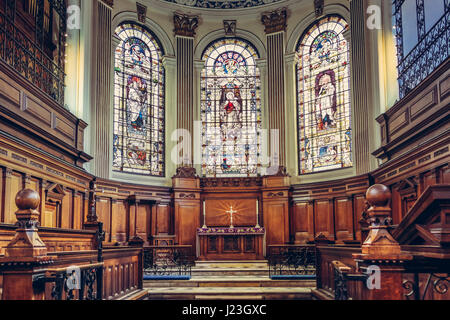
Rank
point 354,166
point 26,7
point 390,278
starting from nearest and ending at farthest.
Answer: point 390,278
point 26,7
point 354,166

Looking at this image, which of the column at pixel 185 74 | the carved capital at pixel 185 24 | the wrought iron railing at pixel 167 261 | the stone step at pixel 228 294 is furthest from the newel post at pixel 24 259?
the carved capital at pixel 185 24

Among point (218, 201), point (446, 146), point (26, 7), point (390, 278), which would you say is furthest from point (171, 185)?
point (390, 278)

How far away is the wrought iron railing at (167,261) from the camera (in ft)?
39.1

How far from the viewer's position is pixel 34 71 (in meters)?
10.3

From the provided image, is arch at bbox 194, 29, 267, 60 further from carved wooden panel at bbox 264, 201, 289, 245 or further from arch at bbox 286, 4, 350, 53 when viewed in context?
carved wooden panel at bbox 264, 201, 289, 245

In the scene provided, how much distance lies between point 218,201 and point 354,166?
14.9ft

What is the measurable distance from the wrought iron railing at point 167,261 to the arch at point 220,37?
6788 millimetres

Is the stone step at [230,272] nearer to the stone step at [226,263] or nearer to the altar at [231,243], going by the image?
the stone step at [226,263]

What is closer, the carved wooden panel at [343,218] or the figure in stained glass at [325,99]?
the carved wooden panel at [343,218]

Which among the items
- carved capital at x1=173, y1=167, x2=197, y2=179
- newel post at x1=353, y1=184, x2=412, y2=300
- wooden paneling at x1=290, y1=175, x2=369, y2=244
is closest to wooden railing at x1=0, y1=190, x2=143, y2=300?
newel post at x1=353, y1=184, x2=412, y2=300

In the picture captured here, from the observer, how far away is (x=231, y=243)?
14711 mm

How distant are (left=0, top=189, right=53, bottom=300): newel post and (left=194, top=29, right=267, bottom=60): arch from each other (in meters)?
14.3
